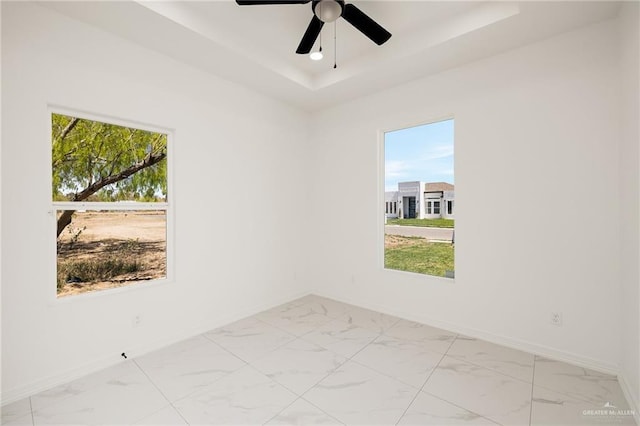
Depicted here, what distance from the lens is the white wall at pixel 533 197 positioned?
7.93 ft

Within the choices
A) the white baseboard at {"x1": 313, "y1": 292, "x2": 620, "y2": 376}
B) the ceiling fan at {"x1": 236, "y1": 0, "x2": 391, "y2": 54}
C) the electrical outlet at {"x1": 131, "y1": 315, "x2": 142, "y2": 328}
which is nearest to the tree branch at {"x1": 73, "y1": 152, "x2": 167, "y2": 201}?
the electrical outlet at {"x1": 131, "y1": 315, "x2": 142, "y2": 328}

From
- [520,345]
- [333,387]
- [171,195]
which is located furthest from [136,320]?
[520,345]

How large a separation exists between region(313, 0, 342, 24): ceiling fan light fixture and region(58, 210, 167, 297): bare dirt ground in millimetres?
2281

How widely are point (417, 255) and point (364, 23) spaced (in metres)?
2.52

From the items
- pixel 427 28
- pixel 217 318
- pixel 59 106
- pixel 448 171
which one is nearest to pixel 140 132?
pixel 59 106

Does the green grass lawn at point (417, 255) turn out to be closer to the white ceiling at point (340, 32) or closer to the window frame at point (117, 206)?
the white ceiling at point (340, 32)

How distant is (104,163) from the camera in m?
2.63

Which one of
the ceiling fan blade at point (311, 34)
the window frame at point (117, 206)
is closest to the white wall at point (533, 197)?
the ceiling fan blade at point (311, 34)

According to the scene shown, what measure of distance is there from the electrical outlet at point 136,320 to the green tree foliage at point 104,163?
953 millimetres

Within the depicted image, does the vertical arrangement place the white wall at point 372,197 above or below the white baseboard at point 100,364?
above

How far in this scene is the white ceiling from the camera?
2.33m

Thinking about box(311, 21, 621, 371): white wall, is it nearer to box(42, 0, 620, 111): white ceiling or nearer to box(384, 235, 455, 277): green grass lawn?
box(384, 235, 455, 277): green grass lawn

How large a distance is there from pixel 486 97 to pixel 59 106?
370cm

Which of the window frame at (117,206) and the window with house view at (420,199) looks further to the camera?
the window with house view at (420,199)
